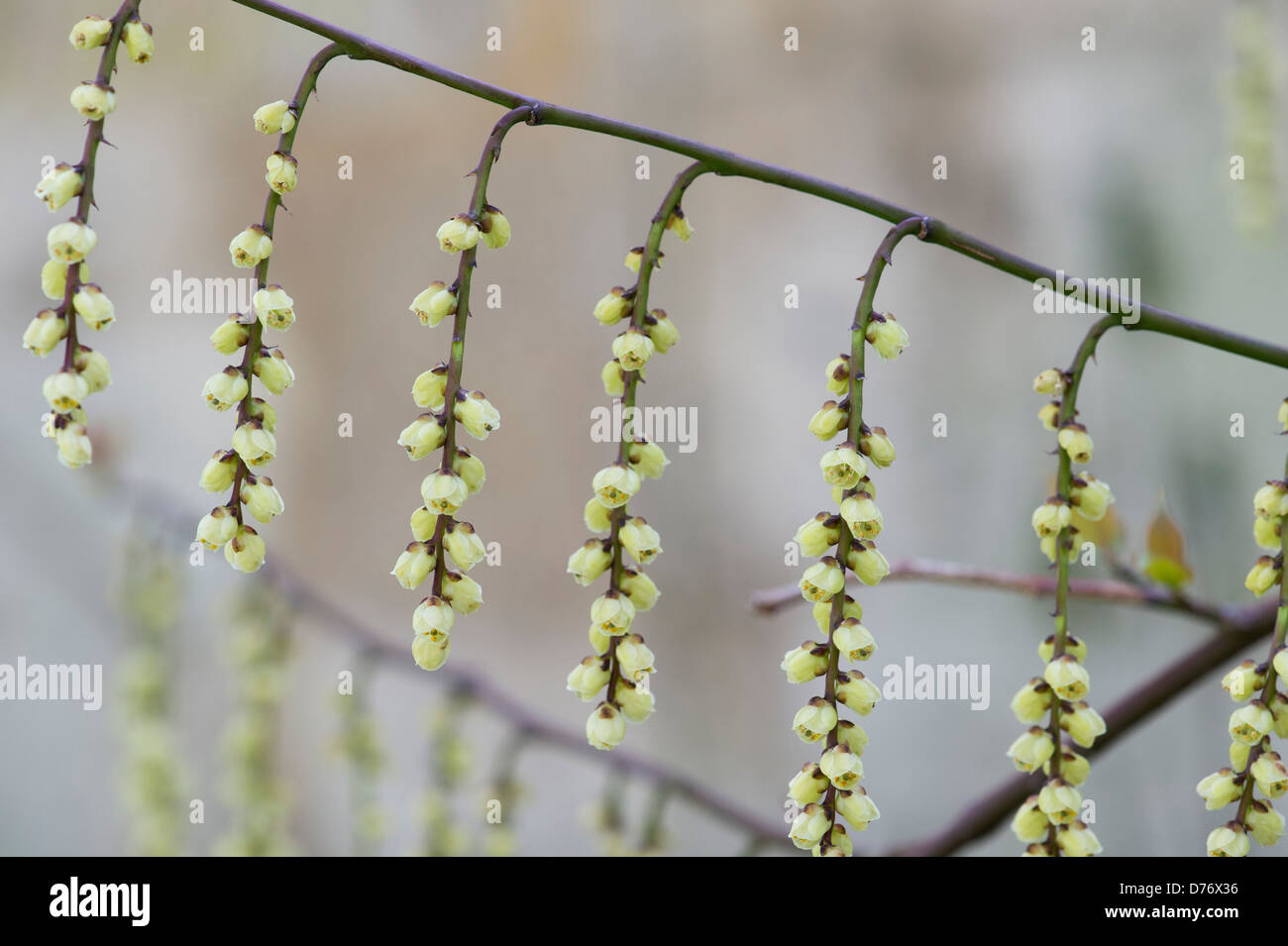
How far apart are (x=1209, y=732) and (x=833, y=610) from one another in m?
1.48

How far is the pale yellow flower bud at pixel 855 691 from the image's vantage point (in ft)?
1.30

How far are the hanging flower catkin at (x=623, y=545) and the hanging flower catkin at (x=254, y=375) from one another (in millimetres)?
113

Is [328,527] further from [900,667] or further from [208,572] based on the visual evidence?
[900,667]

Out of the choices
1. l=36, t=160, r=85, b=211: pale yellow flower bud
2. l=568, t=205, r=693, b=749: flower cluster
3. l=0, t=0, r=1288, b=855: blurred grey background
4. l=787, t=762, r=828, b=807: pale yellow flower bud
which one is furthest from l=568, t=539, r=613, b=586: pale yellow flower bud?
l=0, t=0, r=1288, b=855: blurred grey background

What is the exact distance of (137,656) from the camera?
101 cm

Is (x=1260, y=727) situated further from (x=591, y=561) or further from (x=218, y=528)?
(x=218, y=528)

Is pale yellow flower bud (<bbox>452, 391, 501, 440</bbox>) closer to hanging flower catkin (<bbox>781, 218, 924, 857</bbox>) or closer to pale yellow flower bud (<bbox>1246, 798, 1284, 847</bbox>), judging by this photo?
hanging flower catkin (<bbox>781, 218, 924, 857</bbox>)

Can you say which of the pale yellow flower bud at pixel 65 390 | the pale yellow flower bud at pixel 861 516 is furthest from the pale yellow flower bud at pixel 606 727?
the pale yellow flower bud at pixel 65 390

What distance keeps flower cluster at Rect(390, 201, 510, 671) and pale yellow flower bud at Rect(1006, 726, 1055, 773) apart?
0.21 metres

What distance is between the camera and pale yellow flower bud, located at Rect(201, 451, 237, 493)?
394 millimetres

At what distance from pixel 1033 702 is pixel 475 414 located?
0.77ft

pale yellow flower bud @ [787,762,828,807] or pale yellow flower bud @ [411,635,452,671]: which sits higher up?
pale yellow flower bud @ [411,635,452,671]

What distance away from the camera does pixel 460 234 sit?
1.22ft
